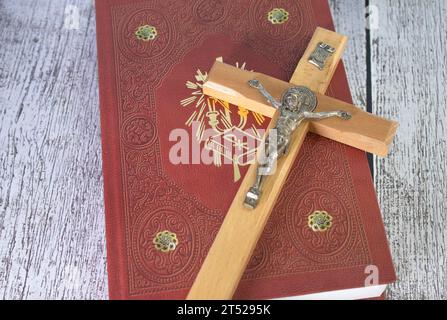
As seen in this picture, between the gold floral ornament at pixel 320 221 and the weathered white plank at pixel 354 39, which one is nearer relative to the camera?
the gold floral ornament at pixel 320 221

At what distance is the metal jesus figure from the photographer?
97 cm

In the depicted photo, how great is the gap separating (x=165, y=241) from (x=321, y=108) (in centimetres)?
38

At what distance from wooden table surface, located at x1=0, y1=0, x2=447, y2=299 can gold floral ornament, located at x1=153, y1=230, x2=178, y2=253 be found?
0.20 meters

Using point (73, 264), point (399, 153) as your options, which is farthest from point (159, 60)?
point (399, 153)

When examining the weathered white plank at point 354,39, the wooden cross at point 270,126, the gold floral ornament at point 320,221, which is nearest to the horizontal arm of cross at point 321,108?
the wooden cross at point 270,126

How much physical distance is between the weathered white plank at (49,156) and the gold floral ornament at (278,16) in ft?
1.45

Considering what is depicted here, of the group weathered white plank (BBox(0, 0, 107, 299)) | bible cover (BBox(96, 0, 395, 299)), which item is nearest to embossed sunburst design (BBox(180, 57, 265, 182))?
bible cover (BBox(96, 0, 395, 299))

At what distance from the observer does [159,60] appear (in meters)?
1.16

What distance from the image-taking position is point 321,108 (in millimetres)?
1051

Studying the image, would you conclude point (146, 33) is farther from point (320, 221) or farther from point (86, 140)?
point (320, 221)

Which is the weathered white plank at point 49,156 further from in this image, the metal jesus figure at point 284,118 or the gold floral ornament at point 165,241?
the metal jesus figure at point 284,118

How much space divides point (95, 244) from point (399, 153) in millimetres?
693

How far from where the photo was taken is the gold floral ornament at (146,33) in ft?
3.91

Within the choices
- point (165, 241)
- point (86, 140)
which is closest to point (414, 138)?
point (165, 241)
